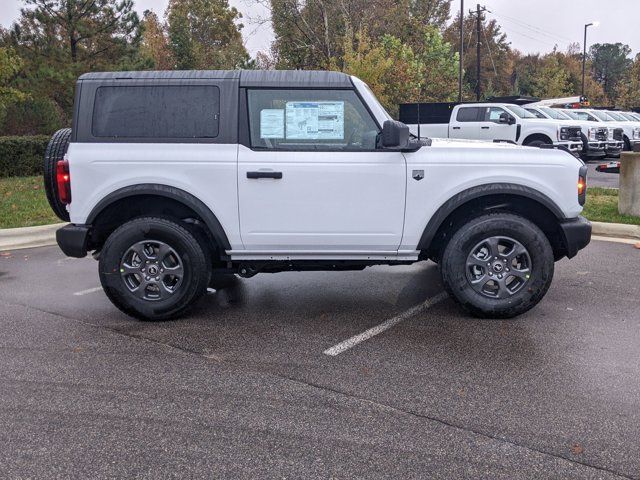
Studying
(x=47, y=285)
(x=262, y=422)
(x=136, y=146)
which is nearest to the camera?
(x=262, y=422)

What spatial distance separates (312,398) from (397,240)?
1832mm

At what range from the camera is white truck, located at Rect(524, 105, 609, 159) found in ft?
67.4

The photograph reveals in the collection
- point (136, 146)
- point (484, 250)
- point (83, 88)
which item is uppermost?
point (83, 88)

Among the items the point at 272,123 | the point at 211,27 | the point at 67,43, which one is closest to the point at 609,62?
the point at 211,27

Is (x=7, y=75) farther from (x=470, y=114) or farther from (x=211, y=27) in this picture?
(x=211, y=27)

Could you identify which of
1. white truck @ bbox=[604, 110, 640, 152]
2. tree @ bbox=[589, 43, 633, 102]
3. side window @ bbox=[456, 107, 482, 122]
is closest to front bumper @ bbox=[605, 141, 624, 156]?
white truck @ bbox=[604, 110, 640, 152]

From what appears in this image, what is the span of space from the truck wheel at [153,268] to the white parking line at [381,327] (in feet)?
4.21

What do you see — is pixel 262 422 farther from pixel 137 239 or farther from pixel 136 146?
pixel 136 146

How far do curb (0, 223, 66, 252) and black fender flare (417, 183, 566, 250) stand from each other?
19.5ft

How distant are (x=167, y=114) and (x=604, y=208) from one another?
7177 millimetres

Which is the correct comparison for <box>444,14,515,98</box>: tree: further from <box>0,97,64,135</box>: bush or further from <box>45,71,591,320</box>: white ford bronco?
<box>45,71,591,320</box>: white ford bronco

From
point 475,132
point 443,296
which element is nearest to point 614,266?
point 443,296

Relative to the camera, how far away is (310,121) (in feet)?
17.1

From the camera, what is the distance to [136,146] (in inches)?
205
